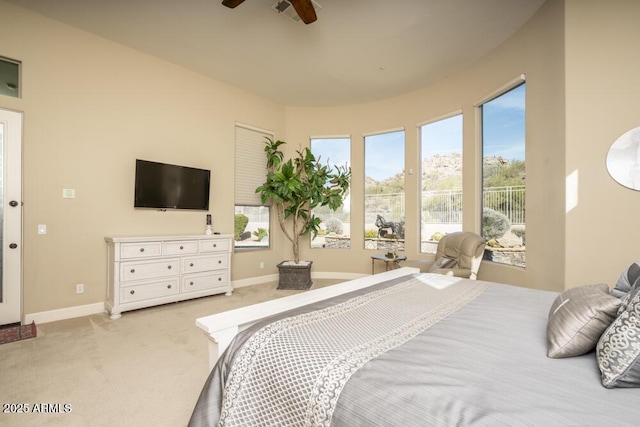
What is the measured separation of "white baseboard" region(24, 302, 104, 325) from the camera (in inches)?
119

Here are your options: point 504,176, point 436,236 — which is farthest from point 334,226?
point 504,176

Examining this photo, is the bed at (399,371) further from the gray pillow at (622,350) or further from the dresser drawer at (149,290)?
the dresser drawer at (149,290)

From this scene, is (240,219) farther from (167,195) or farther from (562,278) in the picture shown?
(562,278)

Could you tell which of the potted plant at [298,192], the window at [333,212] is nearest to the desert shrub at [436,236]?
the window at [333,212]

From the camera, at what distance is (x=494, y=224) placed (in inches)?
149

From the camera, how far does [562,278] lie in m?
2.67

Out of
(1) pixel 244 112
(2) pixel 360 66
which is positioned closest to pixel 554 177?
(2) pixel 360 66

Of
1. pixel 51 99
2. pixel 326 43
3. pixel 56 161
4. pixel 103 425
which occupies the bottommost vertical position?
pixel 103 425

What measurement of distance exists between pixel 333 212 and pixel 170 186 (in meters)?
2.90

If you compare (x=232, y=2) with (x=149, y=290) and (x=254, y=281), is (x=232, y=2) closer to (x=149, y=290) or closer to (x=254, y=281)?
(x=149, y=290)

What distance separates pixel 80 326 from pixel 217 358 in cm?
274

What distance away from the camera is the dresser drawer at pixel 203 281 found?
377cm

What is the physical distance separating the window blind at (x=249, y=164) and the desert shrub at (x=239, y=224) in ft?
0.76

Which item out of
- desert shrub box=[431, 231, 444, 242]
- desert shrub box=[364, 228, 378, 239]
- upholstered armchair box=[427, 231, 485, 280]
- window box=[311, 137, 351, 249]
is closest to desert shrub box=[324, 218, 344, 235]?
window box=[311, 137, 351, 249]
